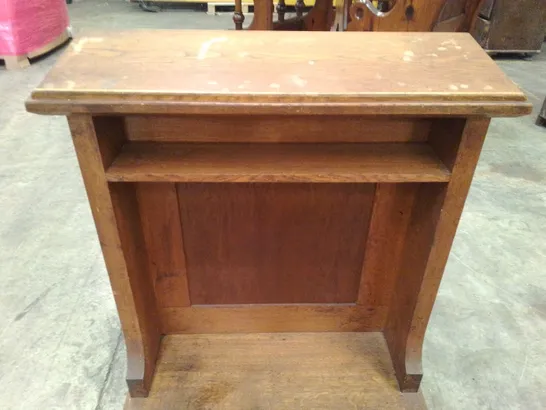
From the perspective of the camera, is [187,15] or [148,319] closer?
[148,319]

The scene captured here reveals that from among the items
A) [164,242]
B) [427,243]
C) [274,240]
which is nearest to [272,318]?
[274,240]

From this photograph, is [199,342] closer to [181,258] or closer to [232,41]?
[181,258]

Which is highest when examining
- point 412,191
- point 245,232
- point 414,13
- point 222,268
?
point 414,13

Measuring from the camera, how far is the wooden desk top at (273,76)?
879 millimetres

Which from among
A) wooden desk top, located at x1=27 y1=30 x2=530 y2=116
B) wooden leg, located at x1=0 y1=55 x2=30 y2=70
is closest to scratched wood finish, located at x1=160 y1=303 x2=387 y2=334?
wooden desk top, located at x1=27 y1=30 x2=530 y2=116

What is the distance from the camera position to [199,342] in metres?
1.52

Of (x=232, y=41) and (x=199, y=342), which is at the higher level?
(x=232, y=41)

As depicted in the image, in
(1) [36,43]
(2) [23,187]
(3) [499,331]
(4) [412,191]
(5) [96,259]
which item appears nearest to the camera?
(4) [412,191]

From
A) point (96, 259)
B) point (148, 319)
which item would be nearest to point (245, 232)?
point (148, 319)

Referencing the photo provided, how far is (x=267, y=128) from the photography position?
3.60 feet

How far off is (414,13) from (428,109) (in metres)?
0.92

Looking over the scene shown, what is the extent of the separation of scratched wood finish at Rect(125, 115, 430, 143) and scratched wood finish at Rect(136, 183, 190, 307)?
0.58 ft

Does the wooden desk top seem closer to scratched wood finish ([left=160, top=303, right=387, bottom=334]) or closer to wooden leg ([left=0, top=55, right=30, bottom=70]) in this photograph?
scratched wood finish ([left=160, top=303, right=387, bottom=334])

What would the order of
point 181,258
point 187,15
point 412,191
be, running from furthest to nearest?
point 187,15 < point 181,258 < point 412,191
